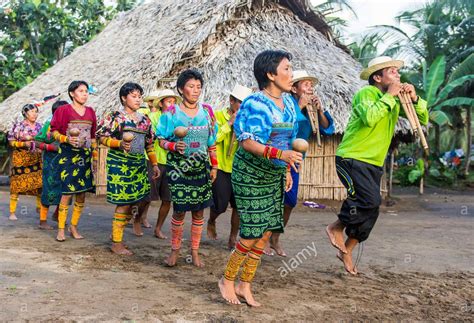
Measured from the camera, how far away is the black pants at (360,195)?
4480mm

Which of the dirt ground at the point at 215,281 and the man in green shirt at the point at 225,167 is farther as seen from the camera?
the man in green shirt at the point at 225,167

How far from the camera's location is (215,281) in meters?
4.31

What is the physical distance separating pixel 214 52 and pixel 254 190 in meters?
8.00

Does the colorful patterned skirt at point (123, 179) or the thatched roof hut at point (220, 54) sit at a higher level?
the thatched roof hut at point (220, 54)

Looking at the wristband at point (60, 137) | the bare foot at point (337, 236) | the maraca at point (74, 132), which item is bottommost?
the bare foot at point (337, 236)

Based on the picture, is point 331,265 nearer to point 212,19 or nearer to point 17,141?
point 17,141

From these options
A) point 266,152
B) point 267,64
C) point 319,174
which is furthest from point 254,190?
point 319,174

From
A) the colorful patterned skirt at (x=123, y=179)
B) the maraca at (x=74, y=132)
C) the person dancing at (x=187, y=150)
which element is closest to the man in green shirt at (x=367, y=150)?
the person dancing at (x=187, y=150)

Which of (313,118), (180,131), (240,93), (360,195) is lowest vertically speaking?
(360,195)

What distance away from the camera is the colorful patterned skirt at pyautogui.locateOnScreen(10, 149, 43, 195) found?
7402 millimetres

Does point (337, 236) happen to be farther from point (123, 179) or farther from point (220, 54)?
point (220, 54)

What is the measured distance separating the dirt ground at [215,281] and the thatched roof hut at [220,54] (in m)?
4.59

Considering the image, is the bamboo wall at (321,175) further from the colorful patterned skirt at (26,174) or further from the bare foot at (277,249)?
the bare foot at (277,249)

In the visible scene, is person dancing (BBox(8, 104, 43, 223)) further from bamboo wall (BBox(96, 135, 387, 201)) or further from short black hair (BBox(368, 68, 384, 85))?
short black hair (BBox(368, 68, 384, 85))
